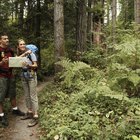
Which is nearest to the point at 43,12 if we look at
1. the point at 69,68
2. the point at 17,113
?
the point at 69,68

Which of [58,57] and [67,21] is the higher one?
[67,21]

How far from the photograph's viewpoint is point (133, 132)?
274 inches

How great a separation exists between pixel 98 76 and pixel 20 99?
3.70 m

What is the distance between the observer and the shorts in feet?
31.4

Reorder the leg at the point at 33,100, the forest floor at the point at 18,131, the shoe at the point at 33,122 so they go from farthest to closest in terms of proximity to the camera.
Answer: the leg at the point at 33,100 → the shoe at the point at 33,122 → the forest floor at the point at 18,131

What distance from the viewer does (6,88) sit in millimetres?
9750

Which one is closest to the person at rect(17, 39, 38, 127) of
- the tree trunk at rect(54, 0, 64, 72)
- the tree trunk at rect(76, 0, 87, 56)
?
the tree trunk at rect(54, 0, 64, 72)

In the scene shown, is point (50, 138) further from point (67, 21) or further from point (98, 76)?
point (67, 21)

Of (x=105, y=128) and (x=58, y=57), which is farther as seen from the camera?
(x=58, y=57)

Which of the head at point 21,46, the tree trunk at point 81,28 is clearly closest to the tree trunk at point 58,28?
the head at point 21,46

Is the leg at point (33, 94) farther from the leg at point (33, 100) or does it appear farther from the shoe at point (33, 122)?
the shoe at point (33, 122)

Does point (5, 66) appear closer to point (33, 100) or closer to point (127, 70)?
point (33, 100)

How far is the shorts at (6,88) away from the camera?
9.58 m

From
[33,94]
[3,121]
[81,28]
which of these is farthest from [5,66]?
[81,28]
